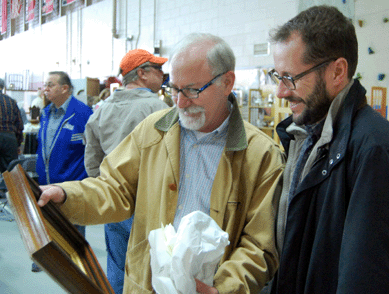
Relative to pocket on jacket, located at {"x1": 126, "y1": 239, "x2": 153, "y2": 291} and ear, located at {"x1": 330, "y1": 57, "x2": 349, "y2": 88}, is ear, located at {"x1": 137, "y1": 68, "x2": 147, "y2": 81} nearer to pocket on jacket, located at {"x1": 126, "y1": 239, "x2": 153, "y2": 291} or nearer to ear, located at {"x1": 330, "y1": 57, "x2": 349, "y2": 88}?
pocket on jacket, located at {"x1": 126, "y1": 239, "x2": 153, "y2": 291}

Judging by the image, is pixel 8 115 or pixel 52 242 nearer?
pixel 52 242

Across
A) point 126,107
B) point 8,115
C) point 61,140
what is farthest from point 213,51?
point 8,115

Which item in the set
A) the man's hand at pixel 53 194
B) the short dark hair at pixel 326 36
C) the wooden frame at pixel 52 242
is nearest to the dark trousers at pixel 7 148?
the man's hand at pixel 53 194

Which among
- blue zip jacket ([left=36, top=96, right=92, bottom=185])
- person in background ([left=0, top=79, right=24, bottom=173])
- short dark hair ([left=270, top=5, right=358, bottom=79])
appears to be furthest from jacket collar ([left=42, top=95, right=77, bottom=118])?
short dark hair ([left=270, top=5, right=358, bottom=79])

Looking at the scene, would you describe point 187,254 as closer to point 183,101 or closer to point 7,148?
point 183,101

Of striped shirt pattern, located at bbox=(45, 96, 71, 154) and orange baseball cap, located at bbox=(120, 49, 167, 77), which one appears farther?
striped shirt pattern, located at bbox=(45, 96, 71, 154)

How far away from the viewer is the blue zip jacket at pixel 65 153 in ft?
11.4

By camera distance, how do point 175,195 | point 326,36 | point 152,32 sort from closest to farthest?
1. point 326,36
2. point 175,195
3. point 152,32

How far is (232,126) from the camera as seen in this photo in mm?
1625

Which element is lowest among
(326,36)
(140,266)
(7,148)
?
(140,266)

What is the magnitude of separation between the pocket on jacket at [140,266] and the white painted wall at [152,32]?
19.1 feet

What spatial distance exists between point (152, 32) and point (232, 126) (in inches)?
386

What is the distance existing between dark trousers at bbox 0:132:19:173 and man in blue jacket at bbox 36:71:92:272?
8.31 feet

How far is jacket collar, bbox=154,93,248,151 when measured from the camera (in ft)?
5.06
